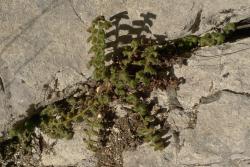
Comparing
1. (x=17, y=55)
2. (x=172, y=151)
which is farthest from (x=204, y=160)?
(x=17, y=55)

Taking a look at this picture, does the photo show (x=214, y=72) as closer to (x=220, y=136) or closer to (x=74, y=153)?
(x=220, y=136)

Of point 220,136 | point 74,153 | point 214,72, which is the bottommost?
point 74,153

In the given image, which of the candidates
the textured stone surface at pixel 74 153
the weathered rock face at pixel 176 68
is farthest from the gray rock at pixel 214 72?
the textured stone surface at pixel 74 153

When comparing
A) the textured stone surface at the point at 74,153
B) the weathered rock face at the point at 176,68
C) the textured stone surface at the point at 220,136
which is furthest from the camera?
the textured stone surface at the point at 74,153

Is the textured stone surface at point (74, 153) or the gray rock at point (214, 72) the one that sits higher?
the gray rock at point (214, 72)

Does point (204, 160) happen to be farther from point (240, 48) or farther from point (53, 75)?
point (53, 75)

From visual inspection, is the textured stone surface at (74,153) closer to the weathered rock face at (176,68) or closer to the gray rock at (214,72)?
the weathered rock face at (176,68)

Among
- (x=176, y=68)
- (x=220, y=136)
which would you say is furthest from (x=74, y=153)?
(x=220, y=136)

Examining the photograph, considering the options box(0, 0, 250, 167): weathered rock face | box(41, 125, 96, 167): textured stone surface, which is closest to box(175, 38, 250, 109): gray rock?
box(0, 0, 250, 167): weathered rock face

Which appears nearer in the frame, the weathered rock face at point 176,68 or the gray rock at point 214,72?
the weathered rock face at point 176,68

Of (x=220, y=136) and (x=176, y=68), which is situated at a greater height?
(x=176, y=68)
